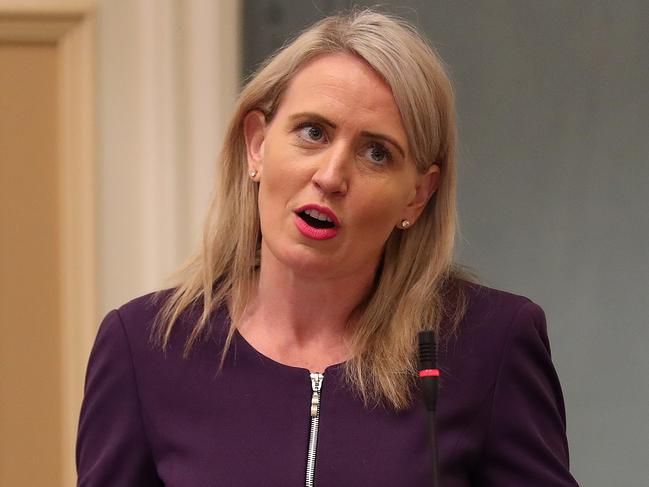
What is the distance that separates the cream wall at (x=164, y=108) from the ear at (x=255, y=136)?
983 mm

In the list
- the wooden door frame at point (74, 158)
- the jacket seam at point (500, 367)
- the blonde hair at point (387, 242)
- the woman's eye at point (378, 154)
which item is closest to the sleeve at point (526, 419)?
the jacket seam at point (500, 367)

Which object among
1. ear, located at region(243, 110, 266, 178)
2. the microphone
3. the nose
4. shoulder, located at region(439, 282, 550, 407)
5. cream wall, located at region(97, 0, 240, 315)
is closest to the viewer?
the microphone

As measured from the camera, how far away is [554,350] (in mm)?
3557

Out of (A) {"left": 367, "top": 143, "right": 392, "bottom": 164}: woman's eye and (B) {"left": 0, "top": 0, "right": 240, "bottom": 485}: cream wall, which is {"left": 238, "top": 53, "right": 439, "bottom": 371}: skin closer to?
(A) {"left": 367, "top": 143, "right": 392, "bottom": 164}: woman's eye

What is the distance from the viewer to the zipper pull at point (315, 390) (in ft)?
7.84

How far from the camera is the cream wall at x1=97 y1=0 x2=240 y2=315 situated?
3.52 metres

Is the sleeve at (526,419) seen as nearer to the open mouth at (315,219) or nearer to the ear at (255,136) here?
the open mouth at (315,219)

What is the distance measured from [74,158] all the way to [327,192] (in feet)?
4.57

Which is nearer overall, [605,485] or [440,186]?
[440,186]

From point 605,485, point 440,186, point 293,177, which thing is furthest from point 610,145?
point 293,177

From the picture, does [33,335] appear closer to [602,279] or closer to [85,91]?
[85,91]

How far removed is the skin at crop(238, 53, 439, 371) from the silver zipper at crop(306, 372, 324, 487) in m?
0.04

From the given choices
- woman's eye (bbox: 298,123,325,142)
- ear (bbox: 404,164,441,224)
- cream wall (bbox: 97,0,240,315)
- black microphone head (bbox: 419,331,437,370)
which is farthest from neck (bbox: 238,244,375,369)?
cream wall (bbox: 97,0,240,315)

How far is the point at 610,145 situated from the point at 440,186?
3.64ft
